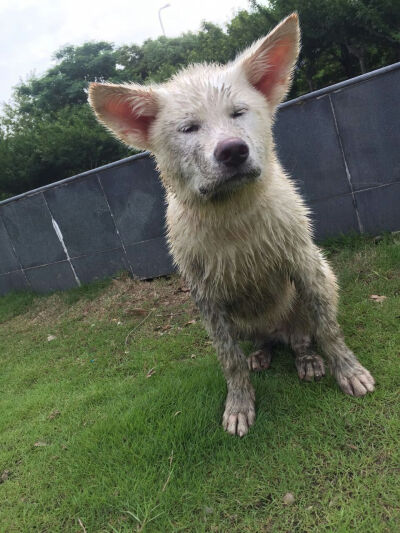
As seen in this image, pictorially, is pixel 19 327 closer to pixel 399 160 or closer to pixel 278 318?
pixel 278 318

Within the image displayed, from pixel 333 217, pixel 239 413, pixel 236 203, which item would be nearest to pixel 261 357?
pixel 239 413

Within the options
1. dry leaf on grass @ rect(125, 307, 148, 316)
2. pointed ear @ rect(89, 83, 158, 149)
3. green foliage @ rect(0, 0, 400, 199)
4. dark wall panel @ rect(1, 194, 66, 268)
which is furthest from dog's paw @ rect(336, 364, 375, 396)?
green foliage @ rect(0, 0, 400, 199)

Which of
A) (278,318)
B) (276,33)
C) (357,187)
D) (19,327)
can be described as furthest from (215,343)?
(19,327)

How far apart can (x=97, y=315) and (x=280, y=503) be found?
13.1 ft

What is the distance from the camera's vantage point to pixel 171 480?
214 cm

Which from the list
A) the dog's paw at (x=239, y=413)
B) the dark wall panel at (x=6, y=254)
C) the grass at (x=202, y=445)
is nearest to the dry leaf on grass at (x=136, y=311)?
the grass at (x=202, y=445)

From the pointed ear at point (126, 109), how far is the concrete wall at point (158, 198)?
8.59ft

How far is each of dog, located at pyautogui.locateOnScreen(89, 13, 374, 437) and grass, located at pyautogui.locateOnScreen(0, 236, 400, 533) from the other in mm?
186

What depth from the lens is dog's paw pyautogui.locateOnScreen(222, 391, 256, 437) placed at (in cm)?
237

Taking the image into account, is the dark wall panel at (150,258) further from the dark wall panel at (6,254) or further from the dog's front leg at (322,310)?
the dog's front leg at (322,310)

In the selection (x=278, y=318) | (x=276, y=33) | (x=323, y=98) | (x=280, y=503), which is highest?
(x=276, y=33)

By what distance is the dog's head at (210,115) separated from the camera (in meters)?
1.98

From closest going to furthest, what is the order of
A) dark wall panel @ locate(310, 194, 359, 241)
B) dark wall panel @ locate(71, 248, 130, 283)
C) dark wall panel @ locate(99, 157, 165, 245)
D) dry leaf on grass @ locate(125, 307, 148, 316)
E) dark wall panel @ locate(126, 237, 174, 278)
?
dark wall panel @ locate(310, 194, 359, 241) < dry leaf on grass @ locate(125, 307, 148, 316) < dark wall panel @ locate(99, 157, 165, 245) < dark wall panel @ locate(126, 237, 174, 278) < dark wall panel @ locate(71, 248, 130, 283)

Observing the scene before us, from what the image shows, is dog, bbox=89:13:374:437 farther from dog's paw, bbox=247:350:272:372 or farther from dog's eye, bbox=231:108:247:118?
dog's paw, bbox=247:350:272:372
